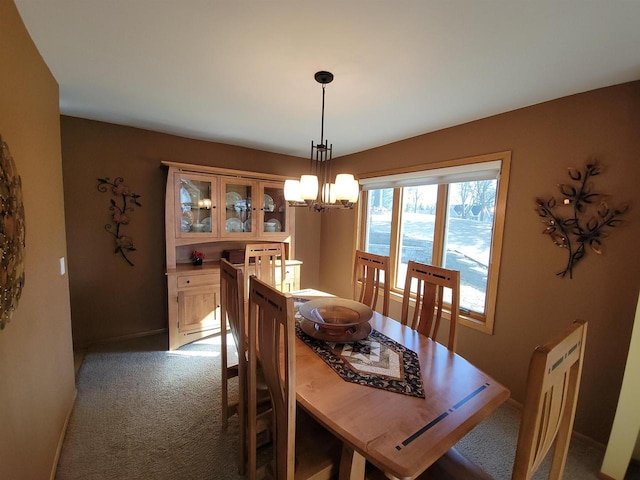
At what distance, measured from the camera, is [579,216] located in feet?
5.76

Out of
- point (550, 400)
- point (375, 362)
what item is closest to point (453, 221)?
point (375, 362)

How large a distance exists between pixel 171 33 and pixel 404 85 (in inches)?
52.8

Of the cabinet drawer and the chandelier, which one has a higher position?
the chandelier

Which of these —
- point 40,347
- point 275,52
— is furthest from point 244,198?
point 40,347

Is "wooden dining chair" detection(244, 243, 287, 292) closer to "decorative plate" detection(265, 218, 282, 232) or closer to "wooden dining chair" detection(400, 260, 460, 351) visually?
"decorative plate" detection(265, 218, 282, 232)

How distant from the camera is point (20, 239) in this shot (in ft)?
3.52

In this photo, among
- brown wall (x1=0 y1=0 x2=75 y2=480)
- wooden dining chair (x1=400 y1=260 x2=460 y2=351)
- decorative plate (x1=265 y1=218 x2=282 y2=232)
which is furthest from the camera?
decorative plate (x1=265 y1=218 x2=282 y2=232)

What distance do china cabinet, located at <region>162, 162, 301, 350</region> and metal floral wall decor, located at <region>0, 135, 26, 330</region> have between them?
5.03 feet

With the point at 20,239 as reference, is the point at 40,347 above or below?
below

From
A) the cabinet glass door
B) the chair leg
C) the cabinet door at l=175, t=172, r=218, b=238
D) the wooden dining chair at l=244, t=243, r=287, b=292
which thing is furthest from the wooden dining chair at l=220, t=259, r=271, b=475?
the cabinet glass door

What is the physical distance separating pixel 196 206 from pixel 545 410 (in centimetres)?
303

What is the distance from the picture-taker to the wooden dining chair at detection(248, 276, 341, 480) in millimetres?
953

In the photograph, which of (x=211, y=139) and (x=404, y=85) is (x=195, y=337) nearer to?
(x=211, y=139)

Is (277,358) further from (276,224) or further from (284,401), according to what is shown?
(276,224)
